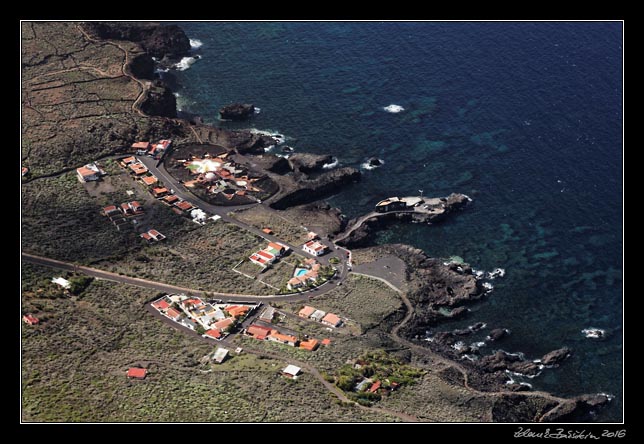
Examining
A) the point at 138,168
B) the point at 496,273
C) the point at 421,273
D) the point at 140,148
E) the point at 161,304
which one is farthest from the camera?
the point at 140,148

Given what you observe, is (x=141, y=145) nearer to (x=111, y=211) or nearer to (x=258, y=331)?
(x=111, y=211)

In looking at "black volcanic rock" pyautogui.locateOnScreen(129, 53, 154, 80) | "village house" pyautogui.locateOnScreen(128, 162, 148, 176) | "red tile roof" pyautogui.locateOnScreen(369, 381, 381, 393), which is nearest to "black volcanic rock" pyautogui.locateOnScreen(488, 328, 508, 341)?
"red tile roof" pyautogui.locateOnScreen(369, 381, 381, 393)

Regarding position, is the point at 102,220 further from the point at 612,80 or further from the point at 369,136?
the point at 612,80

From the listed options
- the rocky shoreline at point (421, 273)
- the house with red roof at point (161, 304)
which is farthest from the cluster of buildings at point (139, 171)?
the house with red roof at point (161, 304)

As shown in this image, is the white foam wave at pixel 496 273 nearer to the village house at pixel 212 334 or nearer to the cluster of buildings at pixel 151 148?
the village house at pixel 212 334

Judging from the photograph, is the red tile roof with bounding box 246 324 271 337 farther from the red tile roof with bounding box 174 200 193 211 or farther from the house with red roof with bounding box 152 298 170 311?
the red tile roof with bounding box 174 200 193 211

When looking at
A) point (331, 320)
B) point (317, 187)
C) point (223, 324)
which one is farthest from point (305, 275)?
point (317, 187)
